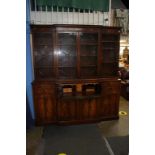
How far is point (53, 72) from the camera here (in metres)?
3.47

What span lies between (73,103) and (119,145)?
4.07ft

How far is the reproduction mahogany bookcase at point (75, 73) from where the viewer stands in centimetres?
337

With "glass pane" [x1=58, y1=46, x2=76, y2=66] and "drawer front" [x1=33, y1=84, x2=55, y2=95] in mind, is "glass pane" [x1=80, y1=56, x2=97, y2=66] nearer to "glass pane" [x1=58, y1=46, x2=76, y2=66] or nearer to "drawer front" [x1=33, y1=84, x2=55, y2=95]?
"glass pane" [x1=58, y1=46, x2=76, y2=66]

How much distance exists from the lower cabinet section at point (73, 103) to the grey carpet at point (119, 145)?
77 cm

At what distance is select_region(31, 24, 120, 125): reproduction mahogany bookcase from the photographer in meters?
3.37

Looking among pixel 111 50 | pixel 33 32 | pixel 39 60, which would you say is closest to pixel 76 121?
pixel 39 60

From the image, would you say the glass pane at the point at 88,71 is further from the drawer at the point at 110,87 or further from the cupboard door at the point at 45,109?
the cupboard door at the point at 45,109

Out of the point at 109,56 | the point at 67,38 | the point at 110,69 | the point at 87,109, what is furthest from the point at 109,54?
the point at 87,109

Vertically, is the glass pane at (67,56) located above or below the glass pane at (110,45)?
below

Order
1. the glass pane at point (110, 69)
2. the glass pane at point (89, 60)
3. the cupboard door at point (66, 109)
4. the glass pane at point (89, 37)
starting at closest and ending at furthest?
1. the cupboard door at point (66, 109)
2. the glass pane at point (89, 37)
3. the glass pane at point (89, 60)
4. the glass pane at point (110, 69)

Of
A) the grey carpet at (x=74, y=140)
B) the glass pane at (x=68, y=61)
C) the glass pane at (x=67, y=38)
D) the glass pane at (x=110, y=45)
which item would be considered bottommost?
the grey carpet at (x=74, y=140)

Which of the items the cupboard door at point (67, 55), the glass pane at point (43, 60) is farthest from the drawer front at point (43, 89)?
the glass pane at point (43, 60)
